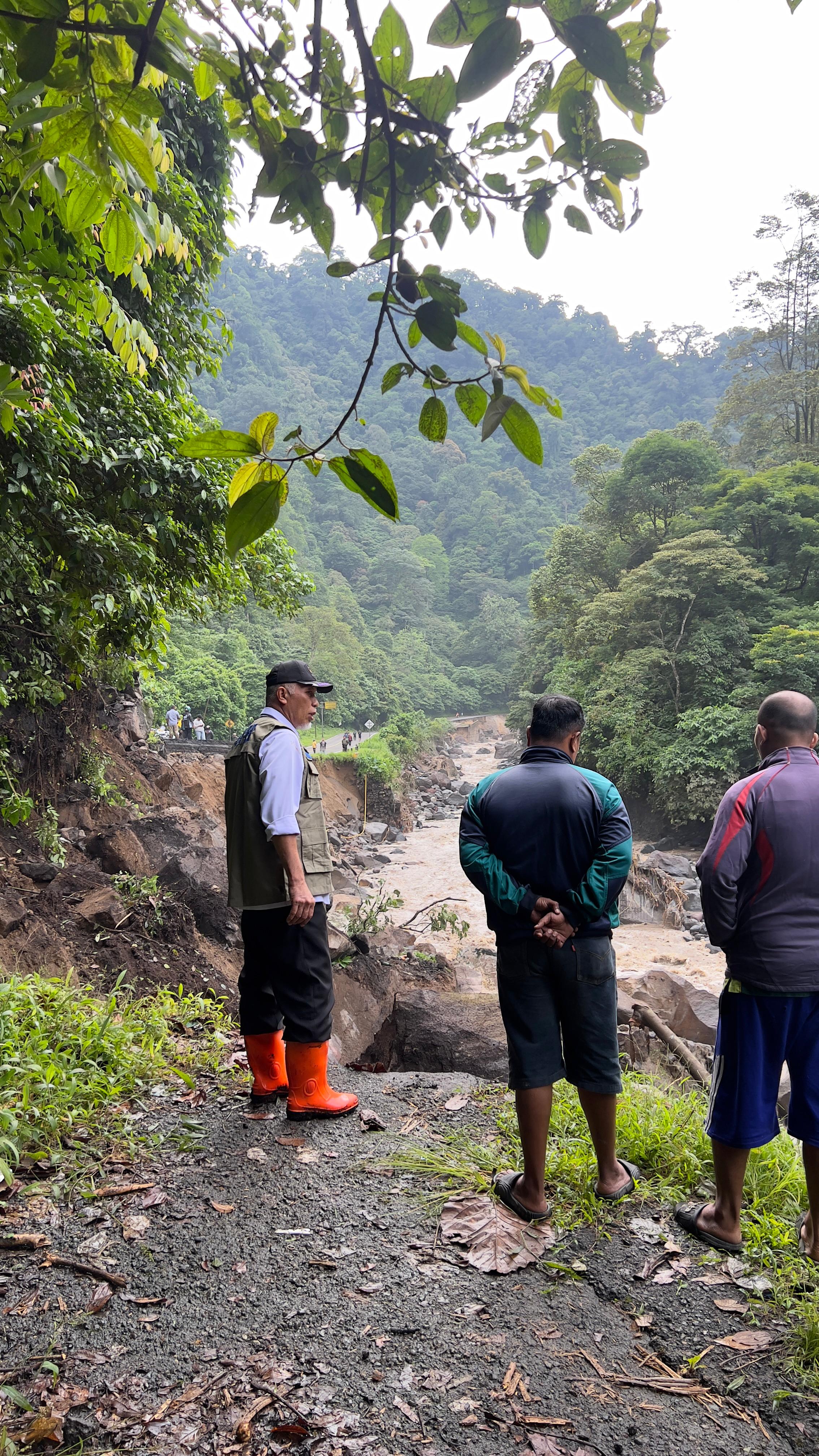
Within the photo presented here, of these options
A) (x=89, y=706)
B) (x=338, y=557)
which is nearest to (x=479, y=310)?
(x=338, y=557)

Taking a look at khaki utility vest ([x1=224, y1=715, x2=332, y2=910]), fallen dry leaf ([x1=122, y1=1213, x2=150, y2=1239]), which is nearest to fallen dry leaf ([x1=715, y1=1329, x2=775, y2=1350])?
fallen dry leaf ([x1=122, y1=1213, x2=150, y2=1239])

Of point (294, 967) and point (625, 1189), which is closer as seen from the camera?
point (625, 1189)

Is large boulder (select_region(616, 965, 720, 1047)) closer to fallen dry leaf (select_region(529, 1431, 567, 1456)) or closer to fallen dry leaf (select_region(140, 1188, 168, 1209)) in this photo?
fallen dry leaf (select_region(140, 1188, 168, 1209))

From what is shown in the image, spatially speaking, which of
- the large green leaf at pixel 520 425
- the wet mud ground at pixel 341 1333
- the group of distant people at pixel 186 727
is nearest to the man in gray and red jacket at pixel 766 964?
the wet mud ground at pixel 341 1333

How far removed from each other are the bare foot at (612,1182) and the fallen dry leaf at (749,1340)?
583 mm

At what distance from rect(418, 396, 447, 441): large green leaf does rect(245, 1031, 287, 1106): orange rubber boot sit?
2.89m

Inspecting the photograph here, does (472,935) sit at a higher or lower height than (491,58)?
lower

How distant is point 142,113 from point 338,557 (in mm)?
60997

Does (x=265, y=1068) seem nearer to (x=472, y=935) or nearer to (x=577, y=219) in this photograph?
(x=577, y=219)

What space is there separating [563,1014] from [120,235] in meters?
2.37

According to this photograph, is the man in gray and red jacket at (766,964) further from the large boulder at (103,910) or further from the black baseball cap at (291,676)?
the large boulder at (103,910)

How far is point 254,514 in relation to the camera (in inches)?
33.9

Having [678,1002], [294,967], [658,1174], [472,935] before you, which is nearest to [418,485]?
[472,935]

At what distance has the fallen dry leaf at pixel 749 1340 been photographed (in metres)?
2.07
